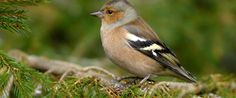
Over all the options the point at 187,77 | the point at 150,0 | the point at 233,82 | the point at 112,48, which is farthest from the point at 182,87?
the point at 150,0

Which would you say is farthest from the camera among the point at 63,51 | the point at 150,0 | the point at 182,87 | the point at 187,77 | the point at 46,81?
the point at 150,0

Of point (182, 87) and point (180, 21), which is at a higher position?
point (180, 21)

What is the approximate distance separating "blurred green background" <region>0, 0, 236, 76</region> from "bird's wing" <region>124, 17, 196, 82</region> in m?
1.61

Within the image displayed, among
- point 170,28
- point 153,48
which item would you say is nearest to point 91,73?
point 153,48

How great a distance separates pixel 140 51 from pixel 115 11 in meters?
0.63

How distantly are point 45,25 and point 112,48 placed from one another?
2486 mm

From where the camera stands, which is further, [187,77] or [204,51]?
[204,51]

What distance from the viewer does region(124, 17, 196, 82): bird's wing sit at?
4.80 metres

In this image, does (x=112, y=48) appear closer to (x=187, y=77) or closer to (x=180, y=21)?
(x=187, y=77)

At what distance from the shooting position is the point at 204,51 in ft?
22.6

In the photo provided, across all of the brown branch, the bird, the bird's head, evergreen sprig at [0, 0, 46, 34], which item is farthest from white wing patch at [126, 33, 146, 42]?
evergreen sprig at [0, 0, 46, 34]

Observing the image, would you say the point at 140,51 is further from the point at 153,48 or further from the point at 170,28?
the point at 170,28

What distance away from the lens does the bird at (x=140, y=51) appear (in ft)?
15.4

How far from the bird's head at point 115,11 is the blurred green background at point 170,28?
1.25 m
